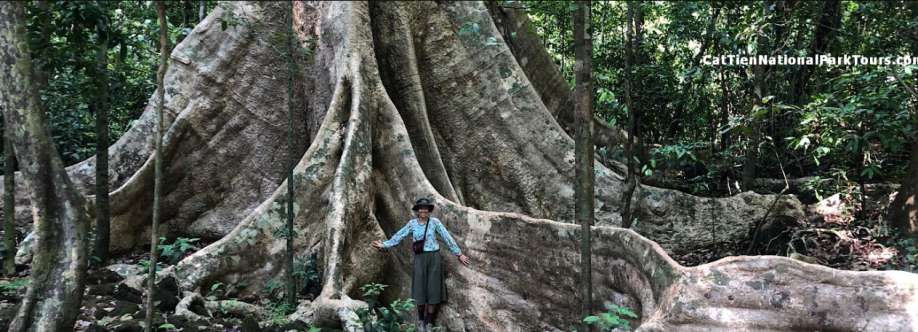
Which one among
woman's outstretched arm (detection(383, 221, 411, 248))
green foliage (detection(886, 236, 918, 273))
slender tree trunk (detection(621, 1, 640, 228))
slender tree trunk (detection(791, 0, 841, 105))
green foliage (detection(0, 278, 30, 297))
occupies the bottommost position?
green foliage (detection(0, 278, 30, 297))

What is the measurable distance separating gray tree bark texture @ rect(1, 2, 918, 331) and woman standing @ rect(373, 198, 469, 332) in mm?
168

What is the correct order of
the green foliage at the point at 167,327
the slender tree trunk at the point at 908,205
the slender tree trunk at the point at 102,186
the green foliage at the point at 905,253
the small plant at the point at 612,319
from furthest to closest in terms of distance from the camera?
the slender tree trunk at the point at 908,205, the slender tree trunk at the point at 102,186, the green foliage at the point at 905,253, the green foliage at the point at 167,327, the small plant at the point at 612,319

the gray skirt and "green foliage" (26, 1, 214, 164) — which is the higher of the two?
"green foliage" (26, 1, 214, 164)

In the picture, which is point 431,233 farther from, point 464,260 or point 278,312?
point 278,312

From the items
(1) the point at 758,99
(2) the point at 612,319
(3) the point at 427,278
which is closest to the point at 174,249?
(3) the point at 427,278

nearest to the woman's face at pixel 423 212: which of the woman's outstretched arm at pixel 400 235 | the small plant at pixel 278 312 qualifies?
the woman's outstretched arm at pixel 400 235

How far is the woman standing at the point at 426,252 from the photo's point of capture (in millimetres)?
5504

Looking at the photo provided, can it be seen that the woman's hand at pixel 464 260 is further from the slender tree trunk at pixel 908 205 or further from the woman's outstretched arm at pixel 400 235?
the slender tree trunk at pixel 908 205

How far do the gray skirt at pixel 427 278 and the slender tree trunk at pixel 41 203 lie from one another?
2.52 m

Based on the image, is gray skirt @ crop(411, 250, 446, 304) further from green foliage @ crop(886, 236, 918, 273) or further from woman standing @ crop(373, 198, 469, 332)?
green foliage @ crop(886, 236, 918, 273)

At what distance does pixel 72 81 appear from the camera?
352 inches

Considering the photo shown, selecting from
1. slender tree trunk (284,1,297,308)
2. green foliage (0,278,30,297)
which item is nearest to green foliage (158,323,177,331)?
slender tree trunk (284,1,297,308)

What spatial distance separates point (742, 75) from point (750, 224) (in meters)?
3.13

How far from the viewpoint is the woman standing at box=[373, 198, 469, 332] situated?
217 inches
